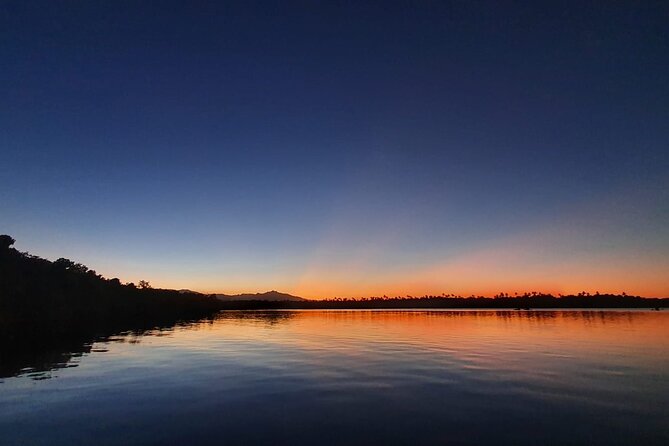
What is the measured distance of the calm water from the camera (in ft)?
49.1

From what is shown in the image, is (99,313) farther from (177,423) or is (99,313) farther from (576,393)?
(576,393)

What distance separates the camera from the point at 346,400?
65.9ft

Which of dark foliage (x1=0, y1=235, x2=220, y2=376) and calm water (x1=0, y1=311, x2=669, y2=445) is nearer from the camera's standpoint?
calm water (x1=0, y1=311, x2=669, y2=445)

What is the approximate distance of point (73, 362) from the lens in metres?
33.3

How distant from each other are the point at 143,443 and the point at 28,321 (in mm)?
→ 66593

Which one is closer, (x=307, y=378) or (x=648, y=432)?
(x=648, y=432)

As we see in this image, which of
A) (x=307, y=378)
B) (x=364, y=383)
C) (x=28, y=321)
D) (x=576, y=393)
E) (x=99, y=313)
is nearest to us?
(x=576, y=393)

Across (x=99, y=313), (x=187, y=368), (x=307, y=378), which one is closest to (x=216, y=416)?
(x=307, y=378)

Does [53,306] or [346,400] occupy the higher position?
[53,306]

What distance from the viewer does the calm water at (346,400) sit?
15.0m

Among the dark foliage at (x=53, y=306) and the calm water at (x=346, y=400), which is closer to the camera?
the calm water at (x=346, y=400)

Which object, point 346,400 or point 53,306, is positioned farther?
point 53,306

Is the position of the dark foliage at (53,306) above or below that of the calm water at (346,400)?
above

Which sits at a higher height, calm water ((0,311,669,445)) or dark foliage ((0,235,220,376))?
dark foliage ((0,235,220,376))
